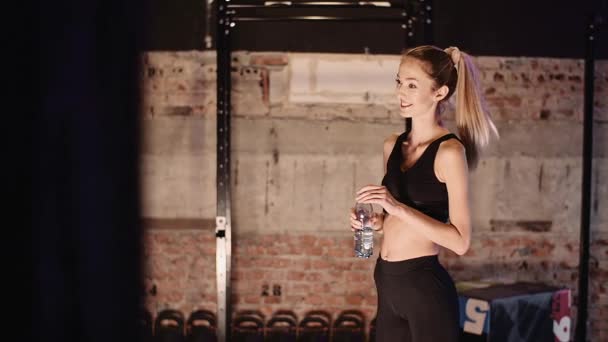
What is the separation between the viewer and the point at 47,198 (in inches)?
72.3

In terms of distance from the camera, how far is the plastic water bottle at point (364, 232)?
75.8 inches

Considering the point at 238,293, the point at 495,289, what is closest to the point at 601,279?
the point at 495,289

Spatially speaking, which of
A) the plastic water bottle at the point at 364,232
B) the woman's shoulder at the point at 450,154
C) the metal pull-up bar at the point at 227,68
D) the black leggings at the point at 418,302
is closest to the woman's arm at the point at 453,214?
the woman's shoulder at the point at 450,154

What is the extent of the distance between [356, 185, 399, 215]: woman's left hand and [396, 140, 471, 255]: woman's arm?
0.02 m

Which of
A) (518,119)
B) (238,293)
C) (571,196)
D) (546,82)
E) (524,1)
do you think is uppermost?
(524,1)

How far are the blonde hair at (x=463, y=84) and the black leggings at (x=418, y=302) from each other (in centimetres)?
45

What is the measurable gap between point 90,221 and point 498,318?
206 centimetres

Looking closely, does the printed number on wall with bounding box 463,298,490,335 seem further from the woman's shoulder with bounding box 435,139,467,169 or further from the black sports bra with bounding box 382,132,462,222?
the woman's shoulder with bounding box 435,139,467,169

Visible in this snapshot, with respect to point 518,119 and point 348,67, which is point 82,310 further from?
point 518,119

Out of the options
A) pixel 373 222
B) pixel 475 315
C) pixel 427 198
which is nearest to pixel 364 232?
pixel 373 222

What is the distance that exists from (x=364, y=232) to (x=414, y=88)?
550 mm

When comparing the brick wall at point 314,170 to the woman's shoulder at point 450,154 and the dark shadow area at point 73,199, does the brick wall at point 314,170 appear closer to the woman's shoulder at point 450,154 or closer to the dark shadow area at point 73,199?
the dark shadow area at point 73,199

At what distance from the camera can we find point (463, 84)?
1807mm

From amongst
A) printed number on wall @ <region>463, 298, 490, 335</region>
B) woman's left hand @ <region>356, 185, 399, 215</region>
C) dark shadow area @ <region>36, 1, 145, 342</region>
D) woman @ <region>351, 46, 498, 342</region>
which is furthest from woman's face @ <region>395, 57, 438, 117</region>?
printed number on wall @ <region>463, 298, 490, 335</region>
